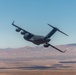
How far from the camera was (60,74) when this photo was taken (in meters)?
158

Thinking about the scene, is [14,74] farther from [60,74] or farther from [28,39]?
[28,39]

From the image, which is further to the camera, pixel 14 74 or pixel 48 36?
pixel 14 74

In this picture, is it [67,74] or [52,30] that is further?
[67,74]

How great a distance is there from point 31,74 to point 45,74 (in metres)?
10.5

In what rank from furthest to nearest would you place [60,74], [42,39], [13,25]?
[60,74]
[13,25]
[42,39]

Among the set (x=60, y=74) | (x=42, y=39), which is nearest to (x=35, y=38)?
(x=42, y=39)

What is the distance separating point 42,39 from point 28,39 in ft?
13.8

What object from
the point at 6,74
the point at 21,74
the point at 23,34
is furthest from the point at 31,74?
the point at 23,34

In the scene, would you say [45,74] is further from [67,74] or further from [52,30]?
[52,30]

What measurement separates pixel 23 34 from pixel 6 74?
106 meters

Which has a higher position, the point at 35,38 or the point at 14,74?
the point at 35,38

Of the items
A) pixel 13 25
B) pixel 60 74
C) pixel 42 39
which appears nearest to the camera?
pixel 42 39

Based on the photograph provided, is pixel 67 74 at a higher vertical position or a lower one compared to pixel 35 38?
lower

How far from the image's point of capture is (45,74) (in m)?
161
